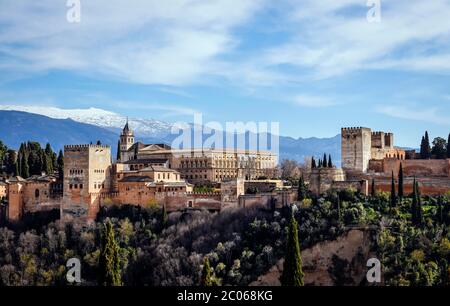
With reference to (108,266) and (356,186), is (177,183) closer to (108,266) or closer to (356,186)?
(356,186)

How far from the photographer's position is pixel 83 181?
46.6 m

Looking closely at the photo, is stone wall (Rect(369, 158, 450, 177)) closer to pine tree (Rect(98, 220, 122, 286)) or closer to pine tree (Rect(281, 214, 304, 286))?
pine tree (Rect(281, 214, 304, 286))

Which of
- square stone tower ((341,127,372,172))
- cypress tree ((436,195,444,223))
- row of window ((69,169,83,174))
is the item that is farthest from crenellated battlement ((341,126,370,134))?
row of window ((69,169,83,174))

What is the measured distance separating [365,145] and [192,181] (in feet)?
44.3

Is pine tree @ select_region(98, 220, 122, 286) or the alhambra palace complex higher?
the alhambra palace complex

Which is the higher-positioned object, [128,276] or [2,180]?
[2,180]

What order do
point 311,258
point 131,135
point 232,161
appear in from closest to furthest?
1. point 311,258
2. point 232,161
3. point 131,135

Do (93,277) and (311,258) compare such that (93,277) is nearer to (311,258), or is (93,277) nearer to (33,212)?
(33,212)

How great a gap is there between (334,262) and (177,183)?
11812 mm

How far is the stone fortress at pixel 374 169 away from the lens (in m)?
43.2

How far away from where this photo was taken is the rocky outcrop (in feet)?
Answer: 126

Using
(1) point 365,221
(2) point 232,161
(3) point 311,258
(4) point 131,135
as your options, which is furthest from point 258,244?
(4) point 131,135

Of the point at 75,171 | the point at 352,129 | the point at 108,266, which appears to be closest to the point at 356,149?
the point at 352,129

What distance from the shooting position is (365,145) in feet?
152
